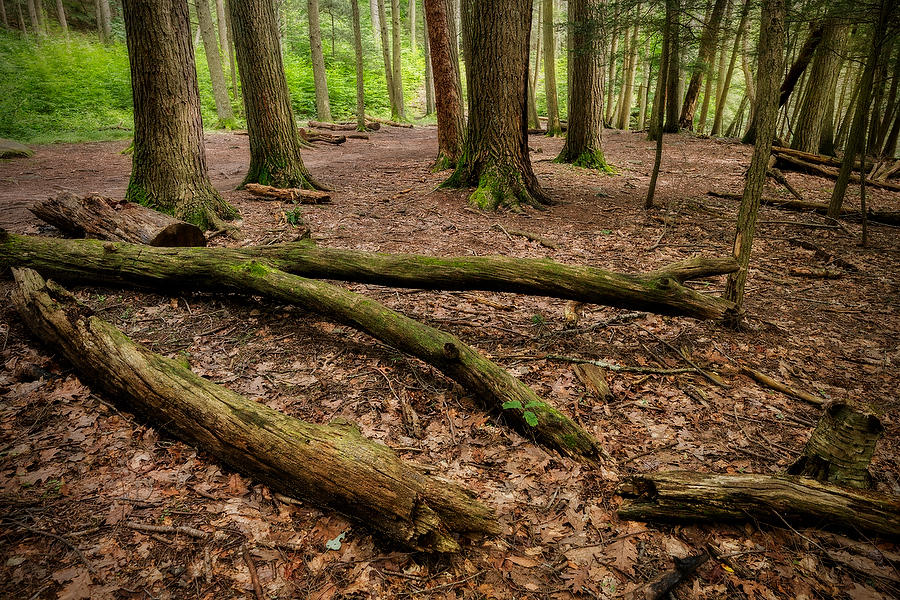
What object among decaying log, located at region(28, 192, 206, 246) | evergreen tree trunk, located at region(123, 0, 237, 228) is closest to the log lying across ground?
decaying log, located at region(28, 192, 206, 246)

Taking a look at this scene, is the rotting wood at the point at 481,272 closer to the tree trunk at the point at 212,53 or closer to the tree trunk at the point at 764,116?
the tree trunk at the point at 764,116

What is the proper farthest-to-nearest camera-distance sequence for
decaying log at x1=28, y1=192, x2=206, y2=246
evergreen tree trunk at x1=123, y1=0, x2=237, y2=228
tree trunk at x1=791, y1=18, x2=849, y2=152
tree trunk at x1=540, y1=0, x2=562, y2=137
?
1. tree trunk at x1=540, y1=0, x2=562, y2=137
2. tree trunk at x1=791, y1=18, x2=849, y2=152
3. evergreen tree trunk at x1=123, y1=0, x2=237, y2=228
4. decaying log at x1=28, y1=192, x2=206, y2=246

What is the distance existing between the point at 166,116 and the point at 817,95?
14485 mm

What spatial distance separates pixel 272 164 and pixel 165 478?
691cm

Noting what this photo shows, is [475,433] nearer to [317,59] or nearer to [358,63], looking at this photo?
[358,63]

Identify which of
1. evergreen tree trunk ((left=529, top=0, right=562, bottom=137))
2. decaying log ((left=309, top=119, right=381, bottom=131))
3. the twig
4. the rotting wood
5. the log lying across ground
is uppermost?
evergreen tree trunk ((left=529, top=0, right=562, bottom=137))

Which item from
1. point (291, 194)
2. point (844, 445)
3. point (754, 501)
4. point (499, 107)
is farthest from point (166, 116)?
point (844, 445)

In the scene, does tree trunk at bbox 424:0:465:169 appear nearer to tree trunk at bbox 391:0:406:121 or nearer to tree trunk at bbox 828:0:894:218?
tree trunk at bbox 828:0:894:218

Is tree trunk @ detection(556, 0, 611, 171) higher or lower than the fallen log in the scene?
higher

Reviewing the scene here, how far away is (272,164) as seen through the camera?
827cm

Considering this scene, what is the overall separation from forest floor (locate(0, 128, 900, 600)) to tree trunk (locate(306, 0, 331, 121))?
1504 cm

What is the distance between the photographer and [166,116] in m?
5.86

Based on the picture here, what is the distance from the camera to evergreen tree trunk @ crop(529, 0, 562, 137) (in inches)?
624

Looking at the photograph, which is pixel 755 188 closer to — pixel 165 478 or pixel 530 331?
pixel 530 331
